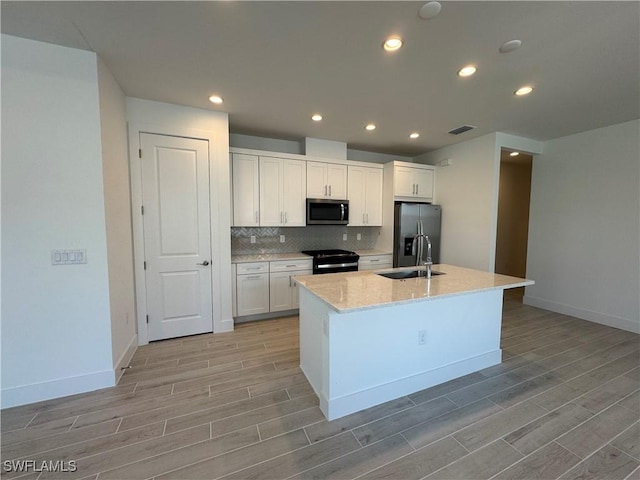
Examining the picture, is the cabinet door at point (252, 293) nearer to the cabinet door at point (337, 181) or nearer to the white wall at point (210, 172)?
the white wall at point (210, 172)

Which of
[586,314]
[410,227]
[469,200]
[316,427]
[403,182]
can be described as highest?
[403,182]

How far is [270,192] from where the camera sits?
148 inches

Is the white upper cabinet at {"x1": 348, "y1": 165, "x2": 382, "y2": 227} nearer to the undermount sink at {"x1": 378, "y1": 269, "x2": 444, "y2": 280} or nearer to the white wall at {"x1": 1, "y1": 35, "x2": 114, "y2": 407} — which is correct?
the undermount sink at {"x1": 378, "y1": 269, "x2": 444, "y2": 280}

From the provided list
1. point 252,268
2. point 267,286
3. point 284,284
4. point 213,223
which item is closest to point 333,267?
point 284,284

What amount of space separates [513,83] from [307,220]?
278 centimetres

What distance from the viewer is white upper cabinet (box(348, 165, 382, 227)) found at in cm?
434

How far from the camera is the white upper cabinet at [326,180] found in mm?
4016

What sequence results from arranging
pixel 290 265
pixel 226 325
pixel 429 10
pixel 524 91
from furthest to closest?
pixel 290 265 → pixel 226 325 → pixel 524 91 → pixel 429 10

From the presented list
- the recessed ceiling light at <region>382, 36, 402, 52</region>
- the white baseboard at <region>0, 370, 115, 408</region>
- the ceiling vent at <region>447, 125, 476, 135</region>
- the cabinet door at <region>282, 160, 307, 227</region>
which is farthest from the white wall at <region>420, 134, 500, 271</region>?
the white baseboard at <region>0, 370, 115, 408</region>

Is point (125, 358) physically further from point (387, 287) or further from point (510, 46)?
point (510, 46)

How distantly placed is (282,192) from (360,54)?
Answer: 216 centimetres

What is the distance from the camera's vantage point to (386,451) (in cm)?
157

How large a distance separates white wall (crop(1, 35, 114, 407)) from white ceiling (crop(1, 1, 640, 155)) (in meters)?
0.29

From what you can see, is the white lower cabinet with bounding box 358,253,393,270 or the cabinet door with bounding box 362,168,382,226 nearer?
the white lower cabinet with bounding box 358,253,393,270
